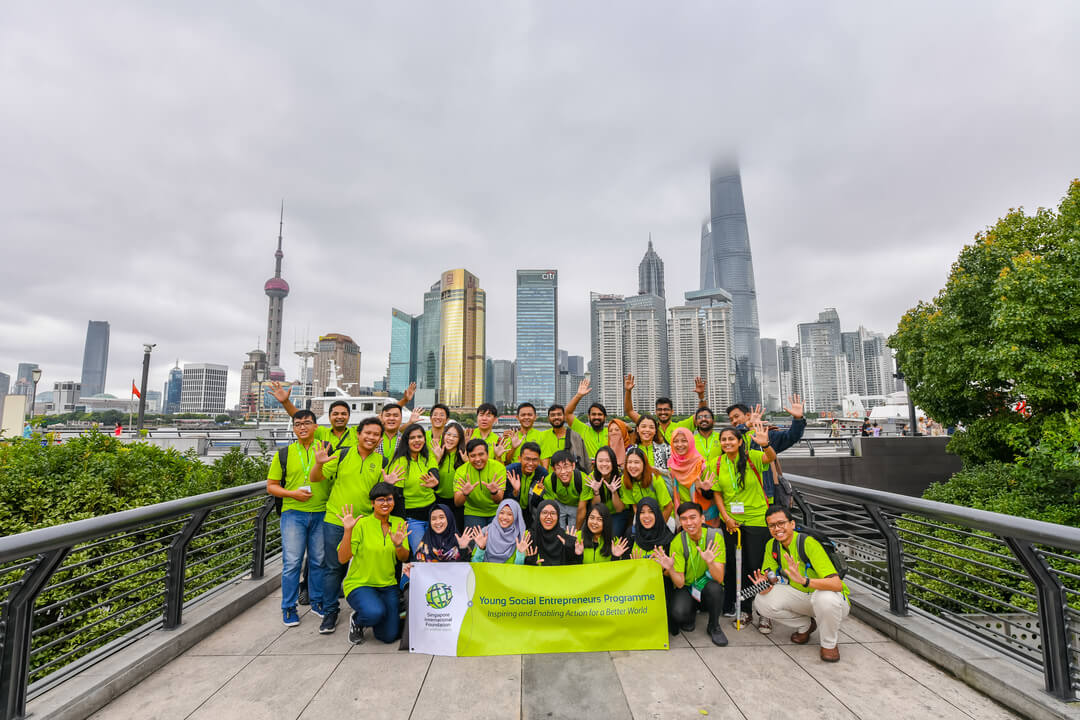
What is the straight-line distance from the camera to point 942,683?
3268 millimetres

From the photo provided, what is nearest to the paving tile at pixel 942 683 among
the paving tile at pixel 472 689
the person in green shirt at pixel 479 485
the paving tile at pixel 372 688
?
the paving tile at pixel 472 689

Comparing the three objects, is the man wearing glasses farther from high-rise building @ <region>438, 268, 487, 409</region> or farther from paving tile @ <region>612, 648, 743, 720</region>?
high-rise building @ <region>438, 268, 487, 409</region>

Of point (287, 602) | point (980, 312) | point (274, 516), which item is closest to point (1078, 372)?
point (980, 312)

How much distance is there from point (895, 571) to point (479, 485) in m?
3.78

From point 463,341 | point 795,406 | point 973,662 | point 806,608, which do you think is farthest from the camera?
point 463,341

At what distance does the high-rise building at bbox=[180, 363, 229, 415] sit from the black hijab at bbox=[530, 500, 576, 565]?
181112 mm

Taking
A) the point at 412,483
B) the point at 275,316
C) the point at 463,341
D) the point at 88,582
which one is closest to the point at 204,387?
the point at 275,316

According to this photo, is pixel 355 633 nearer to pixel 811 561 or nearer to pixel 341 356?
pixel 811 561

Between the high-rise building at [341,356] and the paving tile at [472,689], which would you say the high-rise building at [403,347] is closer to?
the high-rise building at [341,356]

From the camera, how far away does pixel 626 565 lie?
400 centimetres

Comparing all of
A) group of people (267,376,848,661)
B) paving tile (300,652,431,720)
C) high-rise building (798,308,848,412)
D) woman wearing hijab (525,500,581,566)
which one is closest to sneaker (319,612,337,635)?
group of people (267,376,848,661)

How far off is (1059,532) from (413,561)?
4481 mm

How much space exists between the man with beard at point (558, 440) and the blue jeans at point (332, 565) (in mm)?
2212

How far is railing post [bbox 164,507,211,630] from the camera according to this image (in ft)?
12.8
